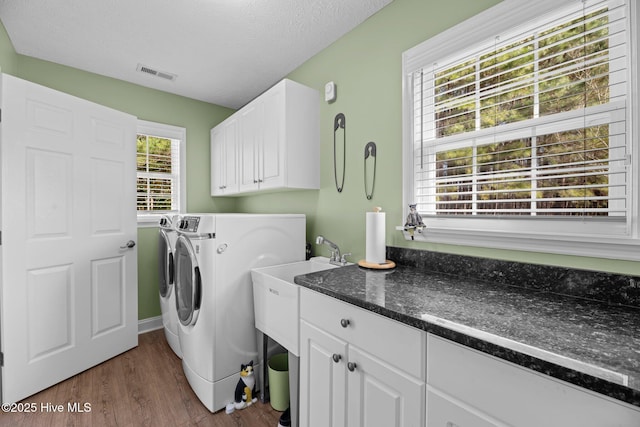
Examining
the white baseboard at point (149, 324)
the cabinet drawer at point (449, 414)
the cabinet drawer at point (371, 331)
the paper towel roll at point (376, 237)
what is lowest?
the white baseboard at point (149, 324)

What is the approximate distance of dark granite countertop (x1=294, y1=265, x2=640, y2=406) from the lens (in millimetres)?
603

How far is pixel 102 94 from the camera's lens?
2680 millimetres

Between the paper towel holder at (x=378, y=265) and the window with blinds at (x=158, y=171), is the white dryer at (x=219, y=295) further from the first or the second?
the window with blinds at (x=158, y=171)

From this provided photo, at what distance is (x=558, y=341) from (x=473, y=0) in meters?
1.53

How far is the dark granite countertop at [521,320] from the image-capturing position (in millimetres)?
603

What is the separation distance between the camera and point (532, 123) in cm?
125

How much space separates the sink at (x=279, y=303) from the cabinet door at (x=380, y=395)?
0.46 metres

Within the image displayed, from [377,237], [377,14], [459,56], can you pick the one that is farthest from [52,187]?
[459,56]

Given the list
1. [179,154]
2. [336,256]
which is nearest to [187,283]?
[336,256]

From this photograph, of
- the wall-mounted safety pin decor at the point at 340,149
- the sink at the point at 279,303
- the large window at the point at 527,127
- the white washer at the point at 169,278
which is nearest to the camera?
the large window at the point at 527,127

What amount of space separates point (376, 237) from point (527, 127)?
86 centimetres

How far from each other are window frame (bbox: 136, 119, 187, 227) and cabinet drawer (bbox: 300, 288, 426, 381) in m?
2.38

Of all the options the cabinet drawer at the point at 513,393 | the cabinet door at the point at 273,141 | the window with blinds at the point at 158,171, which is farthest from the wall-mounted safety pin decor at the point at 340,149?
the window with blinds at the point at 158,171

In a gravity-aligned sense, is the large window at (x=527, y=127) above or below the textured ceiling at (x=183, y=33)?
below
